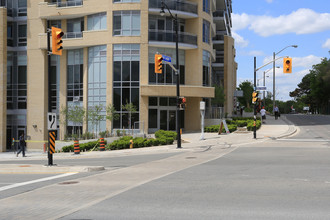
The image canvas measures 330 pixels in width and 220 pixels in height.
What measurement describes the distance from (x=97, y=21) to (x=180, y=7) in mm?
8270

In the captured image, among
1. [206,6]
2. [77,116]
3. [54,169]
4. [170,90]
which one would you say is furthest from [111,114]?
[54,169]

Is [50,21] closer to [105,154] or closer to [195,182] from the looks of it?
[105,154]

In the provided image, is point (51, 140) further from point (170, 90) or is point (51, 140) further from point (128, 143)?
point (170, 90)

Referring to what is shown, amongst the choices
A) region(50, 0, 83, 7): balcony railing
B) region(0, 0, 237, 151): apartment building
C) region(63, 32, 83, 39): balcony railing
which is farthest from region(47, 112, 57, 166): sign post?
region(50, 0, 83, 7): balcony railing

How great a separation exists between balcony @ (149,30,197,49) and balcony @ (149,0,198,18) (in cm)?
190

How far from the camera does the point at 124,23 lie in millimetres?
34656

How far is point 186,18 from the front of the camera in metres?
38.0

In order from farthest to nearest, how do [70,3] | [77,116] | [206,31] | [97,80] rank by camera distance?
[206,31], [70,3], [97,80], [77,116]

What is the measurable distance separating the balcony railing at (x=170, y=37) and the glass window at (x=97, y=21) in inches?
179

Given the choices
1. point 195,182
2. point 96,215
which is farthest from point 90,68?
point 96,215

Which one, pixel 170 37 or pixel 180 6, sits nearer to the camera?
pixel 170 37

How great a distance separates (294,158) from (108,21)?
76.7 ft

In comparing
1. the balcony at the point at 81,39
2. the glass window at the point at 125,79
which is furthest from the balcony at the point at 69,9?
the glass window at the point at 125,79

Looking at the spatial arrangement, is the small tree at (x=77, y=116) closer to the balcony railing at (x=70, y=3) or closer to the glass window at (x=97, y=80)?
the glass window at (x=97, y=80)
